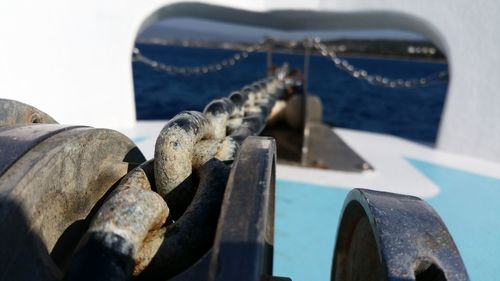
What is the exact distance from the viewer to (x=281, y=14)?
259 inches

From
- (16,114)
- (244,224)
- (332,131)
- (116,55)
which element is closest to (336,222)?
(16,114)

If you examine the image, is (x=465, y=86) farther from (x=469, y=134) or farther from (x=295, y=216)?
(x=295, y=216)

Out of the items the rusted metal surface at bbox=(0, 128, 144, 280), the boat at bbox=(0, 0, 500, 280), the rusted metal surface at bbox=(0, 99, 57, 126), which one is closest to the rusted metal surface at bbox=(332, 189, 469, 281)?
the boat at bbox=(0, 0, 500, 280)

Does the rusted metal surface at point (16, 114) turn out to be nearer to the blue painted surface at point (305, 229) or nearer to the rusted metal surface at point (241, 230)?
the rusted metal surface at point (241, 230)

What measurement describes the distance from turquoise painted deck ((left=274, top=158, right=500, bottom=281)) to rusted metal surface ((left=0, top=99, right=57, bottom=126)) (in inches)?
68.3

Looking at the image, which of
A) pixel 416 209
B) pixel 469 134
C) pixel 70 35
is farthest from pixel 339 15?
pixel 416 209

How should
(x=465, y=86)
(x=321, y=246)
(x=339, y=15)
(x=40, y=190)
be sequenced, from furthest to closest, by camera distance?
(x=339, y=15) < (x=465, y=86) < (x=321, y=246) < (x=40, y=190)

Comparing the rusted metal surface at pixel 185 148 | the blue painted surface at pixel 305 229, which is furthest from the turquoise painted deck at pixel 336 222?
the rusted metal surface at pixel 185 148

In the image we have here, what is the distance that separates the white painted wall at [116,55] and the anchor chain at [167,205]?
151 inches

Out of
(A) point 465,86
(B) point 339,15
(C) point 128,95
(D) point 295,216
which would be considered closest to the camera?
(D) point 295,216

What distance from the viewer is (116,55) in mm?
5500

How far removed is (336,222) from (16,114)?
261 centimetres

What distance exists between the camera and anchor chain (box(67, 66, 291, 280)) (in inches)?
34.8

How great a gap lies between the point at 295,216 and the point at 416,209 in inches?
96.8
